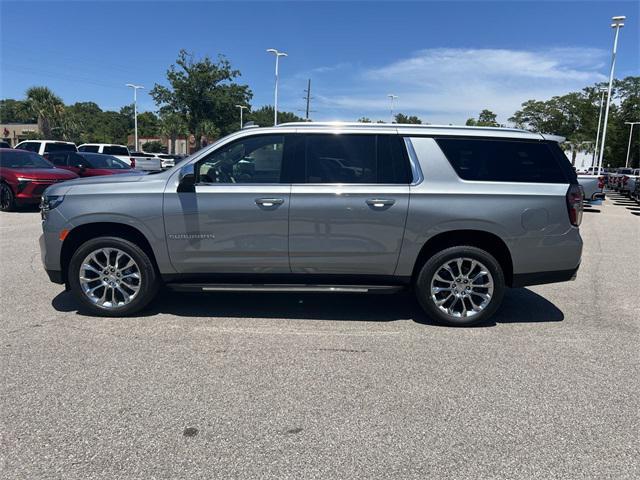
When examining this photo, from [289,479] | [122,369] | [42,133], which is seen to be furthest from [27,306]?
[42,133]

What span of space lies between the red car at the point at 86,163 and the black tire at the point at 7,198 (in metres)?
2.50

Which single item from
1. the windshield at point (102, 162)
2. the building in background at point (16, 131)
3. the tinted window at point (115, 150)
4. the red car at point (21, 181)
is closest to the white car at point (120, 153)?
the tinted window at point (115, 150)

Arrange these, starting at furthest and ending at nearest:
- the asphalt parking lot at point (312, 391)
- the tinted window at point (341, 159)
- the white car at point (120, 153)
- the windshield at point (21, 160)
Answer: the white car at point (120, 153)
the windshield at point (21, 160)
the tinted window at point (341, 159)
the asphalt parking lot at point (312, 391)

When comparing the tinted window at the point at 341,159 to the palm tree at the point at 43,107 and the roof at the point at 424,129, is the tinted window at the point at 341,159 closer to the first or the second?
the roof at the point at 424,129

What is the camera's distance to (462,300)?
470 centimetres

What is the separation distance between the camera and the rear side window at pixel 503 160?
4.62 meters

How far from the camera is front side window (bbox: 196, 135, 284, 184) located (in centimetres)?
462

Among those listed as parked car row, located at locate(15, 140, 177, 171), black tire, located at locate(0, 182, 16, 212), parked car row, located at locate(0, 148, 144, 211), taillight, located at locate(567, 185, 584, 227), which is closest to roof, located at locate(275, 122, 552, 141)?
taillight, located at locate(567, 185, 584, 227)

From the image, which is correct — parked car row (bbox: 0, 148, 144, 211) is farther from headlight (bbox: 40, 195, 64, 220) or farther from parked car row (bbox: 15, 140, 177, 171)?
headlight (bbox: 40, 195, 64, 220)

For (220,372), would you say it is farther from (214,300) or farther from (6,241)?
(6,241)

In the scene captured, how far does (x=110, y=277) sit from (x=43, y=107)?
5792 centimetres

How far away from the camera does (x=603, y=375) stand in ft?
12.3

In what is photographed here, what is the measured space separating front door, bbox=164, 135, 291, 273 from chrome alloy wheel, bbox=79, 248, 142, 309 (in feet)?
1.59

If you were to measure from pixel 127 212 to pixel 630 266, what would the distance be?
25.6 ft
